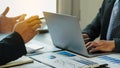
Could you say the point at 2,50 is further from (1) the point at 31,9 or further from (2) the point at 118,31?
(1) the point at 31,9

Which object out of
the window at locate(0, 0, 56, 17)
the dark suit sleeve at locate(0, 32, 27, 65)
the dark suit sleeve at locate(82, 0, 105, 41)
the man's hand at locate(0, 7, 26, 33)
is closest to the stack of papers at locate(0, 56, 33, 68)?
the dark suit sleeve at locate(0, 32, 27, 65)

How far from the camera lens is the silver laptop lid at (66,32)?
4.59ft

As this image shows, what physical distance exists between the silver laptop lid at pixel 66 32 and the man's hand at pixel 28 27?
0.18m

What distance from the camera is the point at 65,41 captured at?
1.60 m

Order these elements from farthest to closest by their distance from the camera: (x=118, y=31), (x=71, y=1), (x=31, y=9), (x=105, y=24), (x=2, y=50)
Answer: (x=71, y=1)
(x=31, y=9)
(x=105, y=24)
(x=118, y=31)
(x=2, y=50)

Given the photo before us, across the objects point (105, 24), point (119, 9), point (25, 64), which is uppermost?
point (119, 9)

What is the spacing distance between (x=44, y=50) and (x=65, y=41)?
16cm

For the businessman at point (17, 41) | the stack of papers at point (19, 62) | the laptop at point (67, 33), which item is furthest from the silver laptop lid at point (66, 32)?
the stack of papers at point (19, 62)

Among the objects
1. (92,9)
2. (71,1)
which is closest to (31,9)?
(71,1)

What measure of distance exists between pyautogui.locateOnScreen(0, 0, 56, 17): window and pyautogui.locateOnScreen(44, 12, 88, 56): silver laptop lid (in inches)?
36.0

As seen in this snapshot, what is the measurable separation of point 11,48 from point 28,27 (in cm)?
16

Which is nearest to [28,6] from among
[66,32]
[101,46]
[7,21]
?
[7,21]

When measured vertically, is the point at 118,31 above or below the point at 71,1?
below

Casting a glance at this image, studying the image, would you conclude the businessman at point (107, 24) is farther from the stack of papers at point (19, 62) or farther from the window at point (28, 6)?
the window at point (28, 6)
